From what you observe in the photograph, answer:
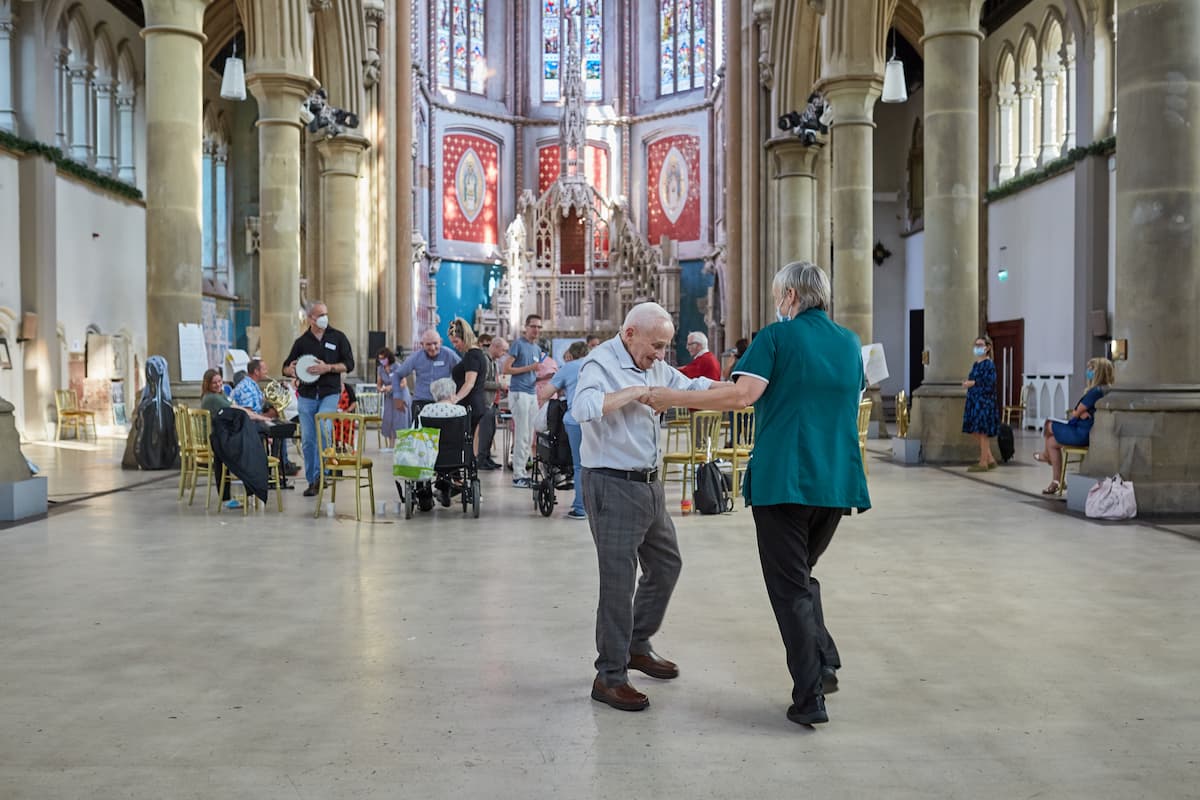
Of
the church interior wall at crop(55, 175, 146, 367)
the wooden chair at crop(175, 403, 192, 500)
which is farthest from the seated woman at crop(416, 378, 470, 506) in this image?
the church interior wall at crop(55, 175, 146, 367)

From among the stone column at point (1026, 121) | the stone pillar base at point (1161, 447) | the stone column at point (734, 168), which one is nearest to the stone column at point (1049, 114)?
the stone column at point (1026, 121)

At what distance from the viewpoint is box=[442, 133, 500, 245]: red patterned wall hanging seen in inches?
1355

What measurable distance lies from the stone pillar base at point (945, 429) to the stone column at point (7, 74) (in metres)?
13.7

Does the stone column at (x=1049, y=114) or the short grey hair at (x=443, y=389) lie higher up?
the stone column at (x=1049, y=114)

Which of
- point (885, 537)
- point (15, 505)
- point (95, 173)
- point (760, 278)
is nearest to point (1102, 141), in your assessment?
point (760, 278)

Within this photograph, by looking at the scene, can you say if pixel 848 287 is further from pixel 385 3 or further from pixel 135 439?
pixel 385 3

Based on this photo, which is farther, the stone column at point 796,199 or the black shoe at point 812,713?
the stone column at point 796,199

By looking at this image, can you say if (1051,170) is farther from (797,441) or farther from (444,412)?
(797,441)

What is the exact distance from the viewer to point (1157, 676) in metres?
4.28

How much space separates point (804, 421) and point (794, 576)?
51 cm

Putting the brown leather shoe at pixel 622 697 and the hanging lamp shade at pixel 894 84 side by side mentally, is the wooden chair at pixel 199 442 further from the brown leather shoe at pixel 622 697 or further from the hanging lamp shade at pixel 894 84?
the hanging lamp shade at pixel 894 84

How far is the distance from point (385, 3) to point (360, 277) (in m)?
5.42

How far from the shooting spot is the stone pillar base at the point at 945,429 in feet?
42.1

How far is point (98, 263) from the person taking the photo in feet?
65.8
